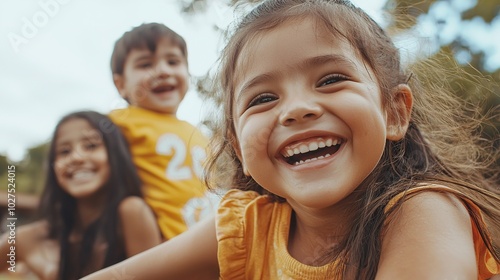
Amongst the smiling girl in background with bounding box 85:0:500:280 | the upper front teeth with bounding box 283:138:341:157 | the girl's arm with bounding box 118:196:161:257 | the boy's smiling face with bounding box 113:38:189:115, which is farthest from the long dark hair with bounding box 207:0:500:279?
the boy's smiling face with bounding box 113:38:189:115

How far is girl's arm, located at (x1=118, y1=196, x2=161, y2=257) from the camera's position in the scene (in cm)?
179

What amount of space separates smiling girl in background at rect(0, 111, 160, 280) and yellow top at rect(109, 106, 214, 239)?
0.03m

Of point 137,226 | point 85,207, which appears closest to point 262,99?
point 137,226

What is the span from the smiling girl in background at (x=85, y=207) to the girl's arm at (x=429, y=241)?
109cm

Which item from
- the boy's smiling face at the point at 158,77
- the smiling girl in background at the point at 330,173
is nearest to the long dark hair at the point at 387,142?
the smiling girl in background at the point at 330,173

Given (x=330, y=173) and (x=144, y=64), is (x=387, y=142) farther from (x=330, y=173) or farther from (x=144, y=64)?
(x=144, y=64)

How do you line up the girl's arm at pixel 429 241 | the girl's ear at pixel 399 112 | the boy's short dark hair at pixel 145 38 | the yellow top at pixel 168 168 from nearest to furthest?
the girl's arm at pixel 429 241 → the girl's ear at pixel 399 112 → the yellow top at pixel 168 168 → the boy's short dark hair at pixel 145 38

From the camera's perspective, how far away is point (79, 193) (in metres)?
1.87

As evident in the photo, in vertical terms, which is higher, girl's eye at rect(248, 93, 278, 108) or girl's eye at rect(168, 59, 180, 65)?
girl's eye at rect(248, 93, 278, 108)

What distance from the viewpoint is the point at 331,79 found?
92 centimetres

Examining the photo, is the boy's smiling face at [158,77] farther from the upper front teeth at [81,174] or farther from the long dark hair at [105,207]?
the upper front teeth at [81,174]

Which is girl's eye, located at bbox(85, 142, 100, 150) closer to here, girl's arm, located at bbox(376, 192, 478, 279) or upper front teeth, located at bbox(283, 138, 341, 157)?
upper front teeth, located at bbox(283, 138, 341, 157)

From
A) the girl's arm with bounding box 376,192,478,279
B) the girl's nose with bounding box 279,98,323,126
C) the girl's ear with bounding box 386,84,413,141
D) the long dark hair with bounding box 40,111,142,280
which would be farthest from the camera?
the long dark hair with bounding box 40,111,142,280

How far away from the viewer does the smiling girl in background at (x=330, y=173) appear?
856 millimetres
